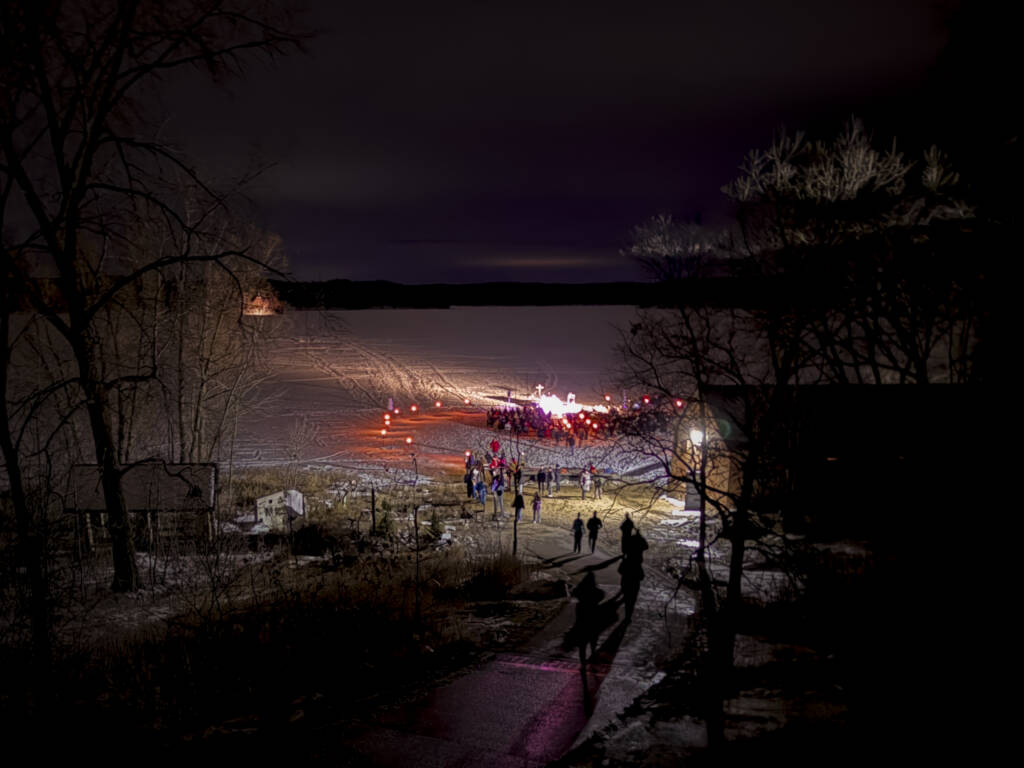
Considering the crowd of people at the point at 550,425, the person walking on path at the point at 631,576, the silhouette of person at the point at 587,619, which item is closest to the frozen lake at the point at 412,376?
the crowd of people at the point at 550,425

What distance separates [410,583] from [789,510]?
1094 centimetres

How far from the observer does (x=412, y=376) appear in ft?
180

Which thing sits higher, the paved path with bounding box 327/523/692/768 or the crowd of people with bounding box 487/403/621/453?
the crowd of people with bounding box 487/403/621/453

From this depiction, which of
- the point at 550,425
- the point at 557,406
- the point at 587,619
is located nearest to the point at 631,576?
the point at 587,619

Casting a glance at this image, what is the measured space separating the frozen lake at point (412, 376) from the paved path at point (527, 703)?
5.32 m

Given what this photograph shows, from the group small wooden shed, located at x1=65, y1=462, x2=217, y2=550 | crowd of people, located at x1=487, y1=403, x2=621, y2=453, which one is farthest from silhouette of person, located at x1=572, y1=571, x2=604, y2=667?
crowd of people, located at x1=487, y1=403, x2=621, y2=453

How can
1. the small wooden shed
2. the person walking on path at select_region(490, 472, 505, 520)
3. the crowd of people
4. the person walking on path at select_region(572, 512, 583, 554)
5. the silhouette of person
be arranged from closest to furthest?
the silhouette of person, the small wooden shed, the person walking on path at select_region(572, 512, 583, 554), the person walking on path at select_region(490, 472, 505, 520), the crowd of people

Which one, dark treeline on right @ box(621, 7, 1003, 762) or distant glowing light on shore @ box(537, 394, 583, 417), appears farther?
distant glowing light on shore @ box(537, 394, 583, 417)

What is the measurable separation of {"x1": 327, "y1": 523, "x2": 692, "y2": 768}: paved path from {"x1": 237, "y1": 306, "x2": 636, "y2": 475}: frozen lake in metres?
5.32

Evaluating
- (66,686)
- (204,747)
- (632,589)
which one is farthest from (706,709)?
(66,686)

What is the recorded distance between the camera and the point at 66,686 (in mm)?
8484

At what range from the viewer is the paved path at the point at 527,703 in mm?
7832

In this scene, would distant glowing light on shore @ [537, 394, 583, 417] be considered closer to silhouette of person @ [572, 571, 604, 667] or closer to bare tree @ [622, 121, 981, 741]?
bare tree @ [622, 121, 981, 741]

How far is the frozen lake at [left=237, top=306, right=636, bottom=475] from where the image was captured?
36.2 m
